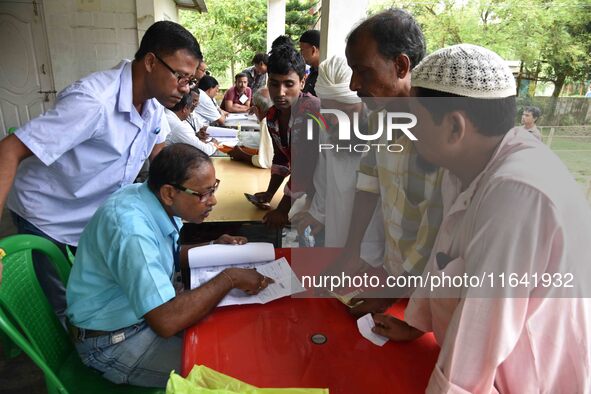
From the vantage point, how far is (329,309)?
1.27 m

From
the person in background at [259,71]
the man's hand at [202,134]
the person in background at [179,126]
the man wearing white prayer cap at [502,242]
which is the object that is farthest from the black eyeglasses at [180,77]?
the person in background at [259,71]

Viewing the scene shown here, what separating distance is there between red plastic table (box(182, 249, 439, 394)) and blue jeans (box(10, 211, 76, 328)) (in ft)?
2.85

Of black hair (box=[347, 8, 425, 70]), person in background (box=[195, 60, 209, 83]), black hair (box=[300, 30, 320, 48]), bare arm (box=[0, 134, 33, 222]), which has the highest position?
black hair (box=[347, 8, 425, 70])

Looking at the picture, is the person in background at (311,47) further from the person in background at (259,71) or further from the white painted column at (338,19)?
the person in background at (259,71)

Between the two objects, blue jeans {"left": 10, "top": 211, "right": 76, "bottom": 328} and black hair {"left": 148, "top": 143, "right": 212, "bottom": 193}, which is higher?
black hair {"left": 148, "top": 143, "right": 212, "bottom": 193}

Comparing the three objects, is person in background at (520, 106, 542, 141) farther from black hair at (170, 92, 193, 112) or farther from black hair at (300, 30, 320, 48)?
black hair at (170, 92, 193, 112)

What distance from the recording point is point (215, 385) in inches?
35.2

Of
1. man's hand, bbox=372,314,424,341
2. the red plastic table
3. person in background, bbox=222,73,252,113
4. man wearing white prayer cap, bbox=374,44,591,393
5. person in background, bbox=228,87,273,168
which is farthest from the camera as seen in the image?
person in background, bbox=222,73,252,113

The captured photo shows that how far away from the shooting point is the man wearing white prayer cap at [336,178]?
1.59 meters

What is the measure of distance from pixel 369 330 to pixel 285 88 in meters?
1.45

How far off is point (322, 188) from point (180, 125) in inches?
63.6

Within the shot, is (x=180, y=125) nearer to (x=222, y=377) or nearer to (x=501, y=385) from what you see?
(x=222, y=377)

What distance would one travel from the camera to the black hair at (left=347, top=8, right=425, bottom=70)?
1306mm

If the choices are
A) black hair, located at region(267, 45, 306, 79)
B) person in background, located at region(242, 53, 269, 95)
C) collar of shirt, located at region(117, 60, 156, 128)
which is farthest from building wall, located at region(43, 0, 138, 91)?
collar of shirt, located at region(117, 60, 156, 128)
